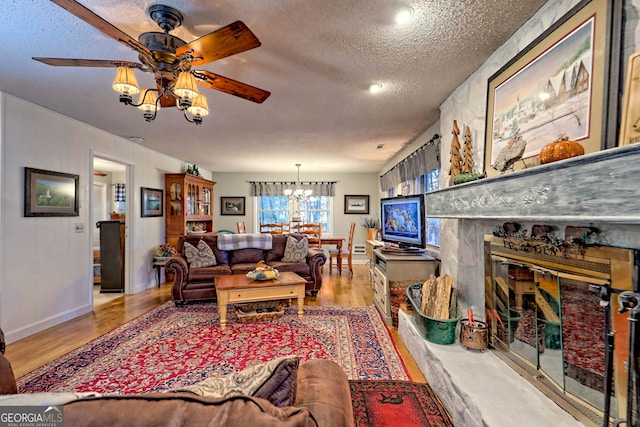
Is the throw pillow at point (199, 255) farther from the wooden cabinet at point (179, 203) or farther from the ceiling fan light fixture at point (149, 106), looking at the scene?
the ceiling fan light fixture at point (149, 106)

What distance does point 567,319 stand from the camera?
144 cm

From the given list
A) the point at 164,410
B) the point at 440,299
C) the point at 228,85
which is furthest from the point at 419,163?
the point at 164,410

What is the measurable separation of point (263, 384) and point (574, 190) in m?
1.17

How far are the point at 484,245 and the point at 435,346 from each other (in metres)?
0.80

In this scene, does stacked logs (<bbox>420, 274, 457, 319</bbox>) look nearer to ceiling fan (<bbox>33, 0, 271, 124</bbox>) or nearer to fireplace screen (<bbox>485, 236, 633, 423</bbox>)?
fireplace screen (<bbox>485, 236, 633, 423</bbox>)

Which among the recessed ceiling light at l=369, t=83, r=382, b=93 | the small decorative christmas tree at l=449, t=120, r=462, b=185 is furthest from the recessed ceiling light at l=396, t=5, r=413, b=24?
the small decorative christmas tree at l=449, t=120, r=462, b=185

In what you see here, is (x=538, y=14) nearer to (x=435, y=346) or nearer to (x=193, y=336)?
(x=435, y=346)

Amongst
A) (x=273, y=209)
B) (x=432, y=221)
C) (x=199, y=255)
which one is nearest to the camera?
(x=432, y=221)

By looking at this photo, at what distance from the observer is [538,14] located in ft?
5.48

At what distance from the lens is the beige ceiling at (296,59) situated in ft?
5.41

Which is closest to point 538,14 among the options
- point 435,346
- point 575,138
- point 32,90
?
point 575,138

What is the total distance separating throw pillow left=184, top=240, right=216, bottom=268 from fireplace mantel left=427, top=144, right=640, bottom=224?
377 cm

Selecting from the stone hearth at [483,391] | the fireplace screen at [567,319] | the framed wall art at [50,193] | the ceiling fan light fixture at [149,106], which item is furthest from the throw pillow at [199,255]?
the fireplace screen at [567,319]

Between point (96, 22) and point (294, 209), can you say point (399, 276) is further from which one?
point (294, 209)
